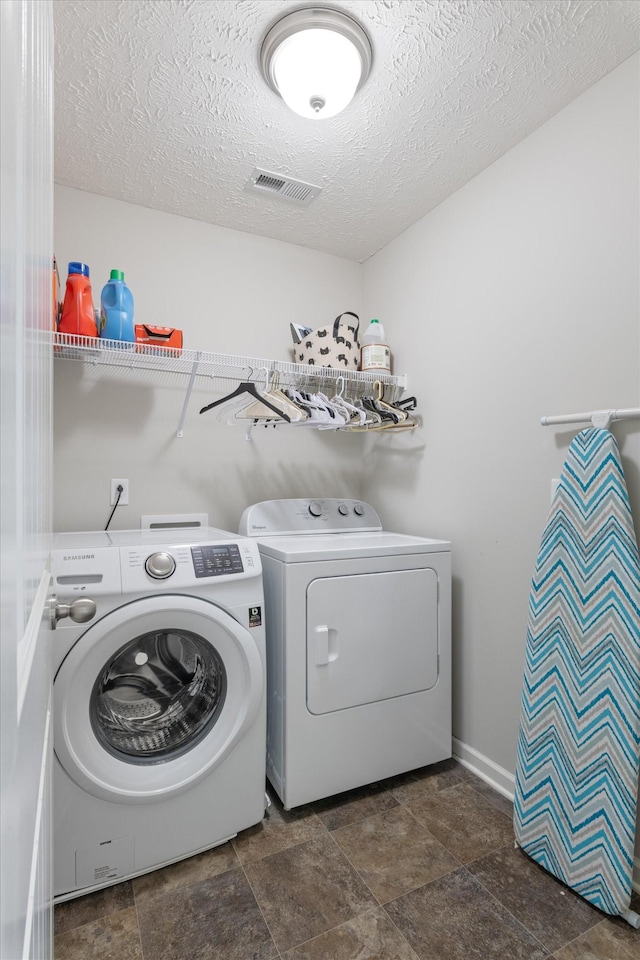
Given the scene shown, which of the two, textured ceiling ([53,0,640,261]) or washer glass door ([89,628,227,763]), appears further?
washer glass door ([89,628,227,763])

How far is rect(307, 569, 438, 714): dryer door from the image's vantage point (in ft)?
5.63

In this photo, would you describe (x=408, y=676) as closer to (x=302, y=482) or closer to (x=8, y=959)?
(x=302, y=482)

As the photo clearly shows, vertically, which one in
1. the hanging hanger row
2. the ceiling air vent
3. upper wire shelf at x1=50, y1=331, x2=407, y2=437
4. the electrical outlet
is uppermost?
the ceiling air vent

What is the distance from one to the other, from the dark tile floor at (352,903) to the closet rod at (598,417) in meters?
1.36

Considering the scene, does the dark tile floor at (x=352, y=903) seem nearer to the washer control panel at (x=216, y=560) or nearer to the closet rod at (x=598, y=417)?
the washer control panel at (x=216, y=560)

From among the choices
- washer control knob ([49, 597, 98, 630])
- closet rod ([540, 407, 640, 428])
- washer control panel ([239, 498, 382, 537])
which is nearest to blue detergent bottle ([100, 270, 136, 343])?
washer control panel ([239, 498, 382, 537])

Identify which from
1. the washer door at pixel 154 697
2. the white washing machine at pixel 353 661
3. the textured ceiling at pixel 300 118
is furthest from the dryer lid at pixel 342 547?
the textured ceiling at pixel 300 118

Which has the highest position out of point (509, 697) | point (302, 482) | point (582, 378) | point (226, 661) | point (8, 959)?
point (582, 378)

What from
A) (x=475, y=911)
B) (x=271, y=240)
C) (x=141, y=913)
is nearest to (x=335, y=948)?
(x=475, y=911)

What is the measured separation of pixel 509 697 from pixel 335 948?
38.1 inches

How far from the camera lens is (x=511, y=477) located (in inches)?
72.7

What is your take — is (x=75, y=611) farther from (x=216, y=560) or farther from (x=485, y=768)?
(x=485, y=768)

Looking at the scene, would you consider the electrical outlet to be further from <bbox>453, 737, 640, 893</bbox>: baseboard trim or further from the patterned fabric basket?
<bbox>453, 737, 640, 893</bbox>: baseboard trim

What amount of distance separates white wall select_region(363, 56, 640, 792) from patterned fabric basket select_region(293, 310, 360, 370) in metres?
0.30
